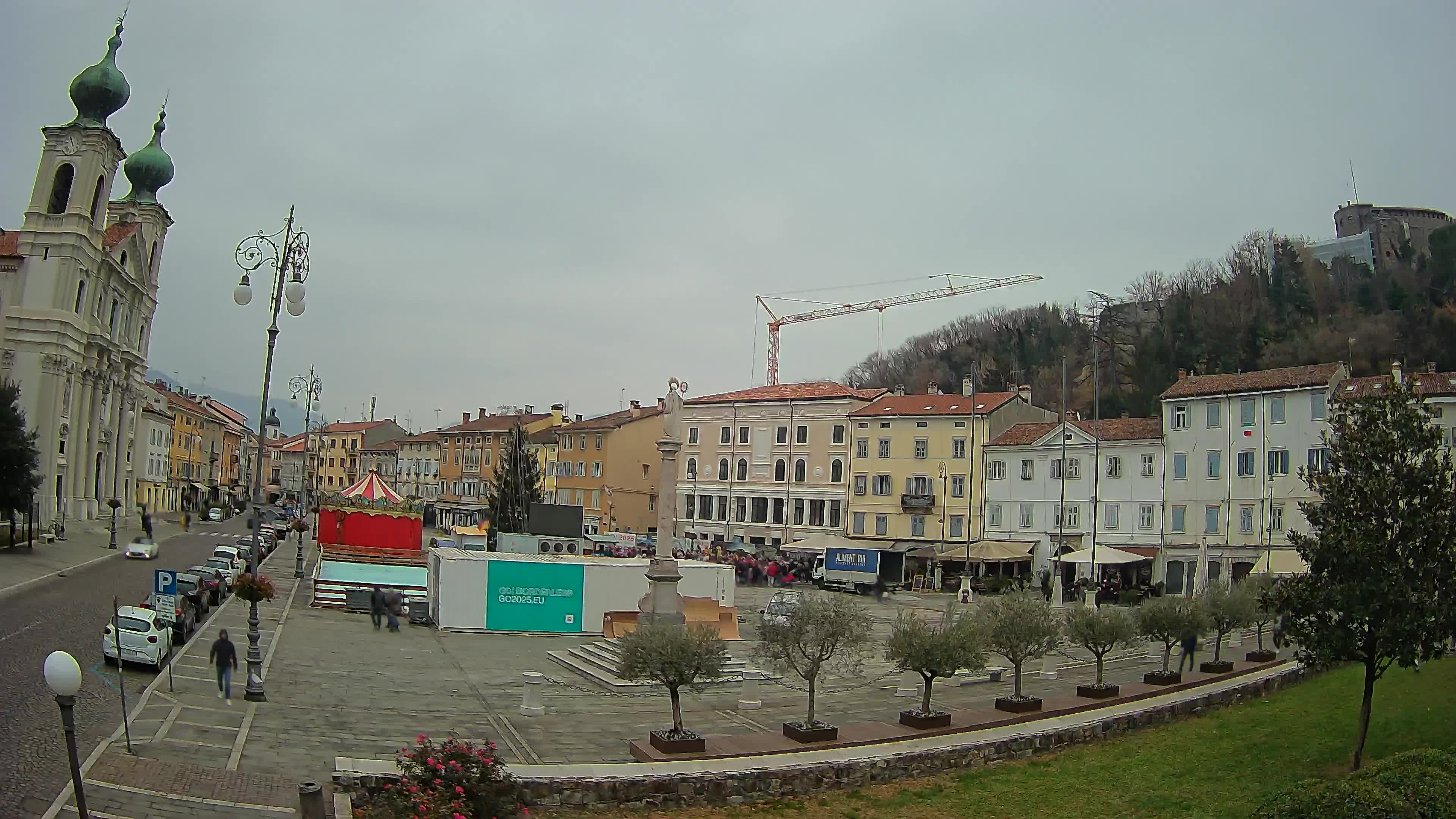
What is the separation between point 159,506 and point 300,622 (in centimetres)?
7513

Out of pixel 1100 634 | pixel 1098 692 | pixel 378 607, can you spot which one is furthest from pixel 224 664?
pixel 1100 634

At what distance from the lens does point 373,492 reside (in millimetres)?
50406

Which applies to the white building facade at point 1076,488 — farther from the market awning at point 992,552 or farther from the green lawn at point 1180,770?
the green lawn at point 1180,770

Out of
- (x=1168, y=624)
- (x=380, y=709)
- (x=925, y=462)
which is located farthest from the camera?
(x=925, y=462)

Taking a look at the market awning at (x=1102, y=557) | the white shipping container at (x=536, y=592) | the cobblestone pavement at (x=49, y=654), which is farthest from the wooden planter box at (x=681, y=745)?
the market awning at (x=1102, y=557)

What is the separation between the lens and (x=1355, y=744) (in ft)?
50.0

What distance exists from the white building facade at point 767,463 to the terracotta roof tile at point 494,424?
26.0 metres

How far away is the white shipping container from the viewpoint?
107 ft

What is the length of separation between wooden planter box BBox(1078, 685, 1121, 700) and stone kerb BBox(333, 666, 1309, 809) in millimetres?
2350

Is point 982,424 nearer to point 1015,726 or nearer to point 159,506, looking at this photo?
point 1015,726

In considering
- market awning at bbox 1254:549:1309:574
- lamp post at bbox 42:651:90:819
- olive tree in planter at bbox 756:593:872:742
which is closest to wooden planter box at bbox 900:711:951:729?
olive tree in planter at bbox 756:593:872:742

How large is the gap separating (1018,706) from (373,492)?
38.2 metres

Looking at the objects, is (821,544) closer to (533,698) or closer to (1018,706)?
(1018,706)

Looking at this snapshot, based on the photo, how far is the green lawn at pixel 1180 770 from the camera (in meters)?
14.2
